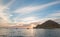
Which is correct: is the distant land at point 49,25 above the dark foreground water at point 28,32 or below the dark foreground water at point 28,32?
above

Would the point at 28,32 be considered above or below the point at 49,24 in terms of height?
below

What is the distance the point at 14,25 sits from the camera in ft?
8.38

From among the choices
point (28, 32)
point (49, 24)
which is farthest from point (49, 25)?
point (28, 32)

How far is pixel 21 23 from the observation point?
2549mm

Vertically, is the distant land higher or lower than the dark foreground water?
higher

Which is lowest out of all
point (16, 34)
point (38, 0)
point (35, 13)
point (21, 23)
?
point (16, 34)

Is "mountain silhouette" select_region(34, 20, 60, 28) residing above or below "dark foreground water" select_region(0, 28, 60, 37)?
above

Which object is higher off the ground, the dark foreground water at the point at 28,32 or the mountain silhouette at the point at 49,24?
the mountain silhouette at the point at 49,24

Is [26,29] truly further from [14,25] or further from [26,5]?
[26,5]

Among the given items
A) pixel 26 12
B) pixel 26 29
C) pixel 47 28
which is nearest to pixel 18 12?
pixel 26 12

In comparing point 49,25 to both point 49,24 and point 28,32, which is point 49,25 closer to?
point 49,24

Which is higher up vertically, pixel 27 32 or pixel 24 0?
pixel 24 0

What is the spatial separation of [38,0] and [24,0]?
233 mm

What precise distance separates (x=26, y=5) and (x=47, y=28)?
0.52 m
